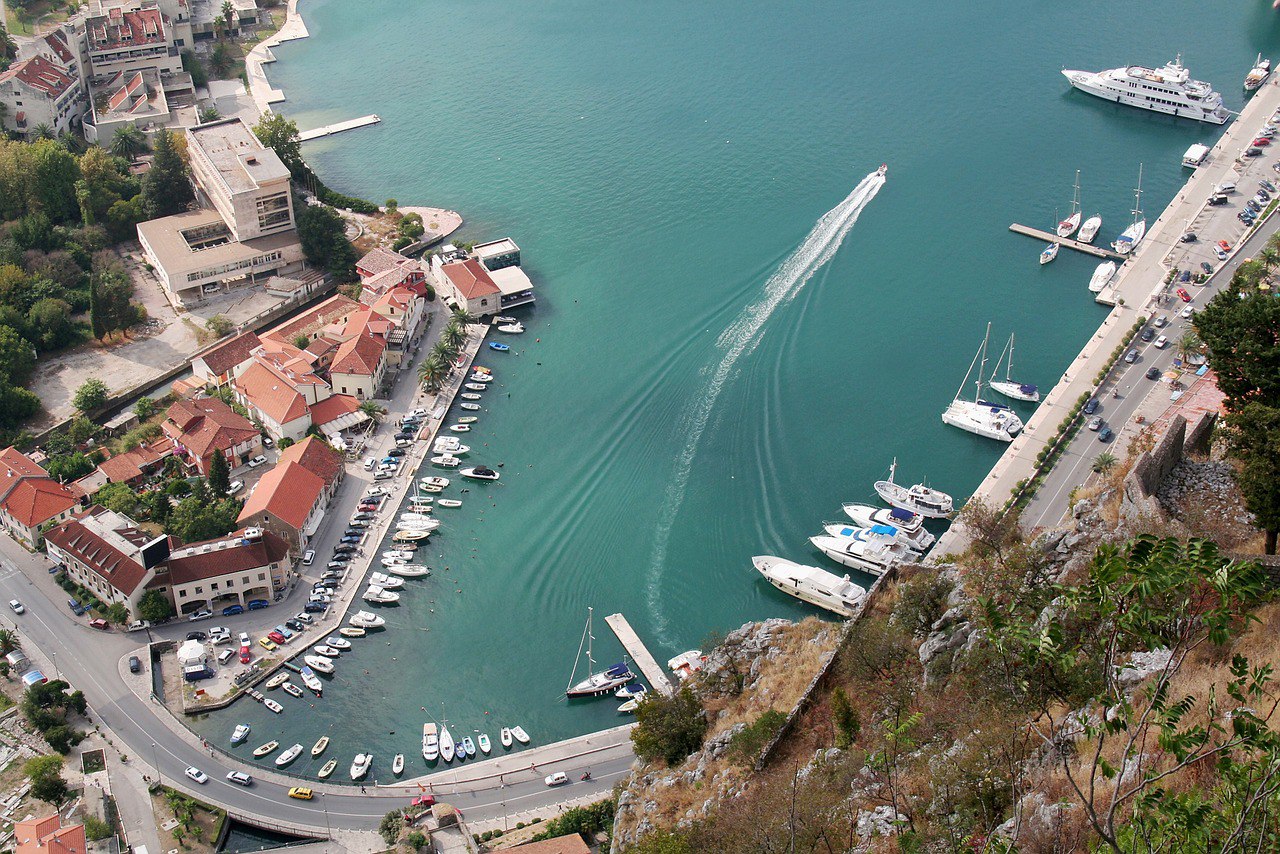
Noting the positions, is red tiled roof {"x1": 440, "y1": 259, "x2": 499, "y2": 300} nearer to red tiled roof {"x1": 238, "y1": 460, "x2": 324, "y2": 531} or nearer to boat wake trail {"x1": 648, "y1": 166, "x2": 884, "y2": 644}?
boat wake trail {"x1": 648, "y1": 166, "x2": 884, "y2": 644}

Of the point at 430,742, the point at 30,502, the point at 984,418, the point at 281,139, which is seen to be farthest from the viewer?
the point at 281,139

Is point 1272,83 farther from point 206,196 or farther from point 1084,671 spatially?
point 1084,671

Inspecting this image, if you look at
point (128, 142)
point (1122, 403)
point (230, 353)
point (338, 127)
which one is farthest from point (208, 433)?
point (1122, 403)

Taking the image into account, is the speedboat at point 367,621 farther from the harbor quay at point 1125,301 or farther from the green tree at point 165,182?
the green tree at point 165,182

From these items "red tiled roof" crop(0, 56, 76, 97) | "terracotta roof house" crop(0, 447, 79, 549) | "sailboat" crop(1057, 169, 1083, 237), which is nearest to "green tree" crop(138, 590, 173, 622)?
"terracotta roof house" crop(0, 447, 79, 549)

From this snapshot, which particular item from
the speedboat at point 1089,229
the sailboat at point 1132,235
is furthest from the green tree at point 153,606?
the sailboat at point 1132,235

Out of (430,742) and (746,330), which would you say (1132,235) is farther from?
(430,742)
